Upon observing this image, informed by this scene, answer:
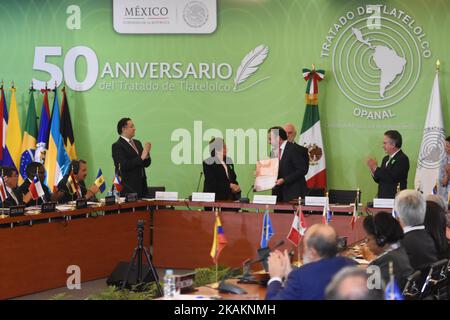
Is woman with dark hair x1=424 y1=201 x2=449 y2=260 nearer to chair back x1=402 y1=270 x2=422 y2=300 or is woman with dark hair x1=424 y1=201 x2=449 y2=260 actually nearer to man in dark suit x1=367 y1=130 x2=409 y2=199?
chair back x1=402 y1=270 x2=422 y2=300

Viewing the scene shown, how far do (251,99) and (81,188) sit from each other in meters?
2.97

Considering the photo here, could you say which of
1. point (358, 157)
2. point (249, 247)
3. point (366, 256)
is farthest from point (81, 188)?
point (366, 256)

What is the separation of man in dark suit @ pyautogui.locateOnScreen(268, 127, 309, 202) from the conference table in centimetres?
42

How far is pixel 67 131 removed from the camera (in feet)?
35.2

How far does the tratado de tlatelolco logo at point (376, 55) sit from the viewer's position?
33.2 ft

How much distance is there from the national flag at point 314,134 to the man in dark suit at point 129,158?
2337 mm

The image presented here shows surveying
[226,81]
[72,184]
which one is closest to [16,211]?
[72,184]

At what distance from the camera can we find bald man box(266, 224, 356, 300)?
3445mm

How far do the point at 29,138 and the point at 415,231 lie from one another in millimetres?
7158

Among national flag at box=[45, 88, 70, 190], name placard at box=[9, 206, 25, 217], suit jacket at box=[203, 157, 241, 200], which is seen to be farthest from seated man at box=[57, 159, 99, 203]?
national flag at box=[45, 88, 70, 190]

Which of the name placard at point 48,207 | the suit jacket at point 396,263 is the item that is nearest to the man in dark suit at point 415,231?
the suit jacket at point 396,263

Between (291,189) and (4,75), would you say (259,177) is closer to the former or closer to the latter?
(291,189)

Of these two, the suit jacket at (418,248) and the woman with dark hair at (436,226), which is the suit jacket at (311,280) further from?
the woman with dark hair at (436,226)

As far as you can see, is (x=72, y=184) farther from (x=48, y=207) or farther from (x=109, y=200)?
(x=48, y=207)
